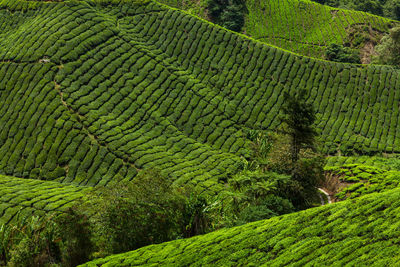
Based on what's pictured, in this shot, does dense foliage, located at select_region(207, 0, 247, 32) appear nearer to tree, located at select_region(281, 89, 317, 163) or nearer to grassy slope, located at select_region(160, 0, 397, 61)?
grassy slope, located at select_region(160, 0, 397, 61)

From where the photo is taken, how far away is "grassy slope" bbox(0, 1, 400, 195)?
43969 millimetres

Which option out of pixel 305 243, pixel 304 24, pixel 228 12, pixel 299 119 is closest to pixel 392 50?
pixel 304 24

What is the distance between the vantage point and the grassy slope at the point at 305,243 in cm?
1945

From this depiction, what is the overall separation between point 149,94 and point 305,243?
39.8m

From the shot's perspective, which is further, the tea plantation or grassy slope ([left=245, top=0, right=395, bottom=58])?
grassy slope ([left=245, top=0, right=395, bottom=58])

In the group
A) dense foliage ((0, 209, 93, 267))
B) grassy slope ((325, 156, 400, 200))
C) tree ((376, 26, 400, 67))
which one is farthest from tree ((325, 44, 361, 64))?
dense foliage ((0, 209, 93, 267))

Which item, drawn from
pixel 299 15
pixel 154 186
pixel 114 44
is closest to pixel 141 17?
pixel 114 44

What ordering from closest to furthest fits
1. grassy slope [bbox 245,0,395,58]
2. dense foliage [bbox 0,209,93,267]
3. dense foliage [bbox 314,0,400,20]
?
dense foliage [bbox 0,209,93,267], grassy slope [bbox 245,0,395,58], dense foliage [bbox 314,0,400,20]

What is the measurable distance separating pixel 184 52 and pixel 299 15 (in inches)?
1673

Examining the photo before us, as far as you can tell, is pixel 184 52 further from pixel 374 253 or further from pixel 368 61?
pixel 374 253

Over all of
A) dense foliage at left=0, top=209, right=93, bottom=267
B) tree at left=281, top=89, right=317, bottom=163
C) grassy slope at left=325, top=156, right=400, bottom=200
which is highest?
tree at left=281, top=89, right=317, bottom=163

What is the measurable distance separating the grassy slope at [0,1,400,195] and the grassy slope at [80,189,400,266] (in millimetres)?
16093

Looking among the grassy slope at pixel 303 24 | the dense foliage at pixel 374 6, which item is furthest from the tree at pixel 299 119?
the dense foliage at pixel 374 6

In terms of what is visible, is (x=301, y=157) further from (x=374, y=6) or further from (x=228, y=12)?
(x=374, y=6)
